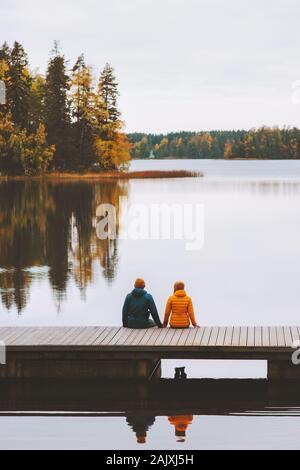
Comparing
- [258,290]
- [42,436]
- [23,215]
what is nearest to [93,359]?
[42,436]

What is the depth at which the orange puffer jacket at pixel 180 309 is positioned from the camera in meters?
19.0

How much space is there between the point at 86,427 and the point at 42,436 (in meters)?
0.80

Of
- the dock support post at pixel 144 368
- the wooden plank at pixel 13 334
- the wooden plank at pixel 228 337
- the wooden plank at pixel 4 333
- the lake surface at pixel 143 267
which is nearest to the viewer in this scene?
the wooden plank at pixel 228 337

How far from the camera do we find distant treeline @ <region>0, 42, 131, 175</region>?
11125 centimetres

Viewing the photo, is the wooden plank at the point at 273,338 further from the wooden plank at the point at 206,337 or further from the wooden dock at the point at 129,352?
the wooden plank at the point at 206,337

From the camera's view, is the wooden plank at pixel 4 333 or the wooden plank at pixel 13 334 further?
the wooden plank at pixel 4 333

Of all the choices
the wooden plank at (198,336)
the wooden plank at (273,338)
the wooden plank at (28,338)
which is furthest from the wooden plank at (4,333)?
the wooden plank at (273,338)

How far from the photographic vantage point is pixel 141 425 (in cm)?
1570

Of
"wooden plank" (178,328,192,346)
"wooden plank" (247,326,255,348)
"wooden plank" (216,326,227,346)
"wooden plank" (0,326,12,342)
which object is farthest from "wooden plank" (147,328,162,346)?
"wooden plank" (0,326,12,342)

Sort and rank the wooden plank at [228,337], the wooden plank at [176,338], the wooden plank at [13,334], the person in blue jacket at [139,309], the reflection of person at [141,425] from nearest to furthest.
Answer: the reflection of person at [141,425] → the wooden plank at [176,338] → the wooden plank at [228,337] → the wooden plank at [13,334] → the person in blue jacket at [139,309]

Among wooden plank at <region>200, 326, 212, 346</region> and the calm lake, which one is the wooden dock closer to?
wooden plank at <region>200, 326, 212, 346</region>

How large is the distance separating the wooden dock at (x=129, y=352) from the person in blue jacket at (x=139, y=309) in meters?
0.42
